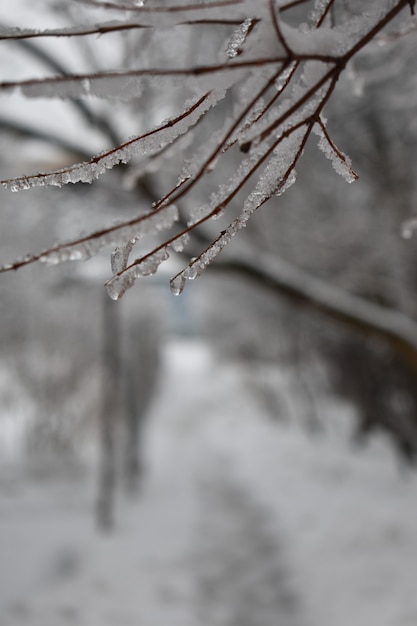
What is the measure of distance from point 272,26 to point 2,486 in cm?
1061

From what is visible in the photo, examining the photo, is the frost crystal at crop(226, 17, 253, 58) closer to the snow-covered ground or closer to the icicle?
the icicle

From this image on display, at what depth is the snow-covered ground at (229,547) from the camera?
4910 millimetres

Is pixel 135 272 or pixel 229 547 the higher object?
pixel 229 547

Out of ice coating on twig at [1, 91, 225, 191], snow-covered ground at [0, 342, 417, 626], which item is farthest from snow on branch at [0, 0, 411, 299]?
snow-covered ground at [0, 342, 417, 626]

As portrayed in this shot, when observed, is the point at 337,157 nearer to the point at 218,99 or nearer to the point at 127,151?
the point at 218,99

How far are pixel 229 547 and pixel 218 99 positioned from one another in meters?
7.23

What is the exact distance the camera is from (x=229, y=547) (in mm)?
7152

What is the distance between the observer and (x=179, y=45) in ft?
13.3

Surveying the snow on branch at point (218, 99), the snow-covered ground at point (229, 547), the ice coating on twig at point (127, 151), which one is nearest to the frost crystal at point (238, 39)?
the snow on branch at point (218, 99)

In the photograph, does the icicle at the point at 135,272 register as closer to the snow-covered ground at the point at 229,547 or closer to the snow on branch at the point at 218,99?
the snow on branch at the point at 218,99

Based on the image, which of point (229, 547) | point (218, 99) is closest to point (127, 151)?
point (218, 99)

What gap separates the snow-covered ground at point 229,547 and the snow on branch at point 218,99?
4.21 metres

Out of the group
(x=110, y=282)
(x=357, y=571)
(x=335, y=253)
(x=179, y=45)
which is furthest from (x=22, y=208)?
(x=110, y=282)

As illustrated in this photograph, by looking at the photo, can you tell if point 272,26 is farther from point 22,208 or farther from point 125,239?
point 22,208
